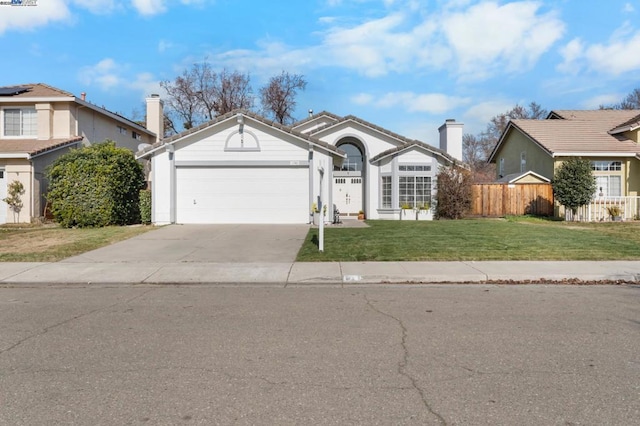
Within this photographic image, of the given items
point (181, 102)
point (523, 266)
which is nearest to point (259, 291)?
point (523, 266)

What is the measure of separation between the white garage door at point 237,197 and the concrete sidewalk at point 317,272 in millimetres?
8963

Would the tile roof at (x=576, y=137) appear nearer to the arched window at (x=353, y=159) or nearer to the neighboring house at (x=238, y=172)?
the arched window at (x=353, y=159)

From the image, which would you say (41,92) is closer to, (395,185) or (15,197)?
(15,197)

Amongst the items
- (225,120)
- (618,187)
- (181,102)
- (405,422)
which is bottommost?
(405,422)

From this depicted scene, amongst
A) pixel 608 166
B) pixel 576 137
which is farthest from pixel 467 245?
pixel 576 137

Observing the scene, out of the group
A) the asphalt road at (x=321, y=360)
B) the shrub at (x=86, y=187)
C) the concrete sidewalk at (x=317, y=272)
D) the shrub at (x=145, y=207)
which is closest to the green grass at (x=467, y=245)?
the concrete sidewalk at (x=317, y=272)

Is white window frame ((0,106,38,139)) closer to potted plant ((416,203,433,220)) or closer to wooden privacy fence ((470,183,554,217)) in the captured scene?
potted plant ((416,203,433,220))

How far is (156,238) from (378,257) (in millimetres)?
7731

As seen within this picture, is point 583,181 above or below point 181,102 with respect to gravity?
below

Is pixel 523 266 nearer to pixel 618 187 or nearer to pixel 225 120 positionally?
pixel 225 120

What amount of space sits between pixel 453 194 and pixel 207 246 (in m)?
14.3

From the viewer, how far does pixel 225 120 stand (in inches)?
788

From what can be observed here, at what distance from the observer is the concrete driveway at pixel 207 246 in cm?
1179

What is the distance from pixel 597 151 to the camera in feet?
82.1
